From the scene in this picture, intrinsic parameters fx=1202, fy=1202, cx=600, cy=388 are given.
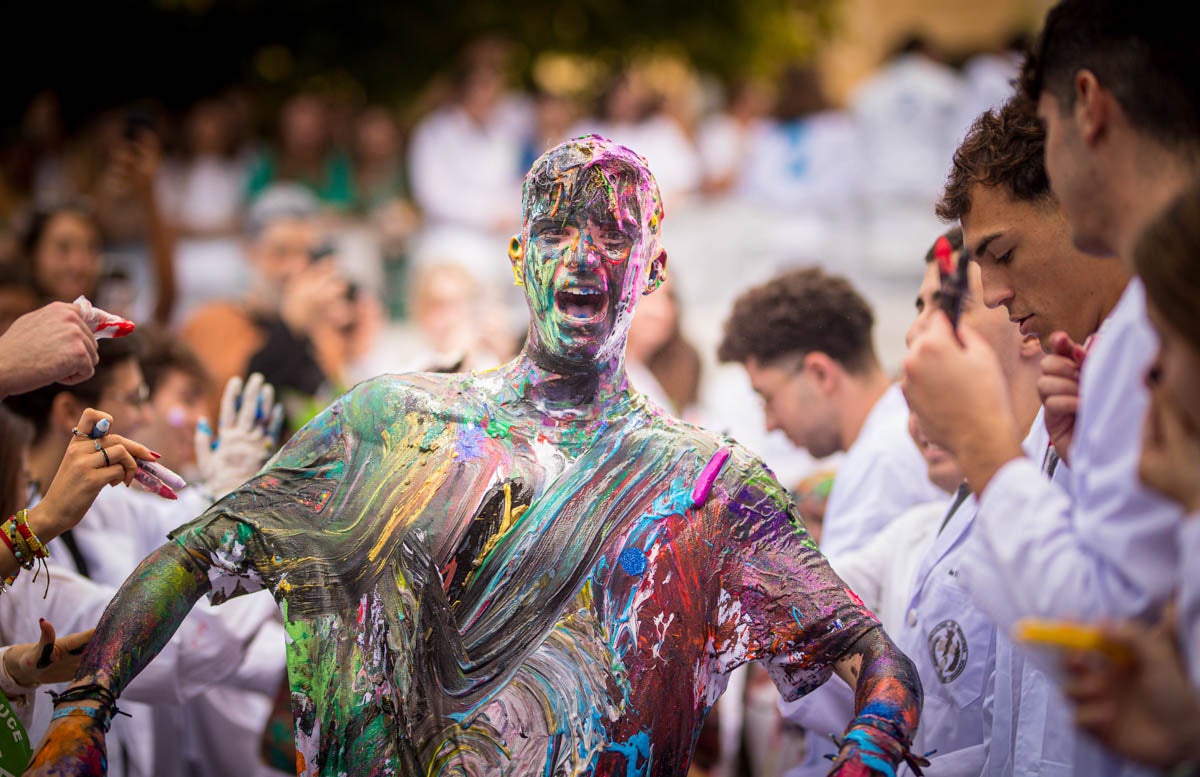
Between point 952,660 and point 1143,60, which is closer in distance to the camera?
point 1143,60

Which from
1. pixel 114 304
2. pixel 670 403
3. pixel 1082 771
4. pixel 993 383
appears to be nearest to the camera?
pixel 993 383

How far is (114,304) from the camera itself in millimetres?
5473

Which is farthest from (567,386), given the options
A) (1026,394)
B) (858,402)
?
(858,402)

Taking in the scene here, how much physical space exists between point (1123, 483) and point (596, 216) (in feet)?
3.61

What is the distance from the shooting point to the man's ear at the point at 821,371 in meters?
3.91

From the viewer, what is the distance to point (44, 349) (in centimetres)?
247

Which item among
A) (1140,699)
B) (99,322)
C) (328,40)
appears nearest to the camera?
(1140,699)

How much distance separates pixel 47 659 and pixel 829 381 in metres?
2.45

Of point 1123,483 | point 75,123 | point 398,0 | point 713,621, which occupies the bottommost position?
point 713,621

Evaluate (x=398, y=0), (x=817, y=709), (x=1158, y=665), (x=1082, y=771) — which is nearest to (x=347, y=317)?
(x=817, y=709)

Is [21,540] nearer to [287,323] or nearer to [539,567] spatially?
[539,567]

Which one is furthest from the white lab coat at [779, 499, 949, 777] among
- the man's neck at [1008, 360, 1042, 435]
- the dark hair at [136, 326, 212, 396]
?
the dark hair at [136, 326, 212, 396]

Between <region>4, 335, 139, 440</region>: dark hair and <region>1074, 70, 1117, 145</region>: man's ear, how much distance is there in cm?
256

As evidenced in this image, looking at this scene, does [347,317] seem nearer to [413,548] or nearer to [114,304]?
[114,304]
